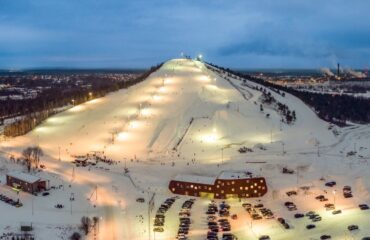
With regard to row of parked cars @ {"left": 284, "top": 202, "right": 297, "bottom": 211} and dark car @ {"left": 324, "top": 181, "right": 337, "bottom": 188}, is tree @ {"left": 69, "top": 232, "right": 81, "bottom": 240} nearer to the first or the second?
row of parked cars @ {"left": 284, "top": 202, "right": 297, "bottom": 211}

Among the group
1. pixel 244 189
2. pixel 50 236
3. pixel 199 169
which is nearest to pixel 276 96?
pixel 199 169

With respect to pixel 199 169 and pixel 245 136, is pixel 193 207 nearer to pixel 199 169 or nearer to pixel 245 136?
pixel 199 169

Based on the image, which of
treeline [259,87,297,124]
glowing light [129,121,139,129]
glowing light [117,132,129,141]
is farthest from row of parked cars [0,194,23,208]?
treeline [259,87,297,124]

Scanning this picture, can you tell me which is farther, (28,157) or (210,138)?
(210,138)

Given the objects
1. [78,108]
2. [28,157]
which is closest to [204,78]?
[78,108]

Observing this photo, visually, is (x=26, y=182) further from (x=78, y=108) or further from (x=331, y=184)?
(x=78, y=108)

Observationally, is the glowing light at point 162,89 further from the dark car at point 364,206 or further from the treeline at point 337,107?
the dark car at point 364,206
